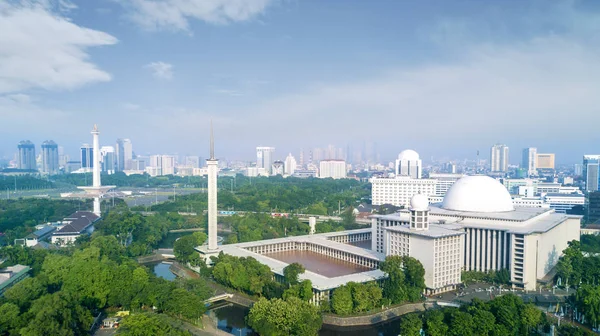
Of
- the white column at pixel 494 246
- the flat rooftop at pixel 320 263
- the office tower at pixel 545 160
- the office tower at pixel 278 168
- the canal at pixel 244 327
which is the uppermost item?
the office tower at pixel 545 160

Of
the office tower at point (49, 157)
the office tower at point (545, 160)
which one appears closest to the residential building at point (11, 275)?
the office tower at point (49, 157)

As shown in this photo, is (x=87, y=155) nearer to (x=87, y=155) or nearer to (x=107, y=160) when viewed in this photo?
(x=87, y=155)

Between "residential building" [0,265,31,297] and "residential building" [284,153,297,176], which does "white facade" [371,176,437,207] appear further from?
"residential building" [284,153,297,176]

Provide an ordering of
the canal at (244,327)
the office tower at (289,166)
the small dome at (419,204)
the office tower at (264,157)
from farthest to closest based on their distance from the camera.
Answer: the office tower at (264,157) → the office tower at (289,166) → the small dome at (419,204) → the canal at (244,327)

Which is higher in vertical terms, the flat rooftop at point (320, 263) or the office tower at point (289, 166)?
the office tower at point (289, 166)

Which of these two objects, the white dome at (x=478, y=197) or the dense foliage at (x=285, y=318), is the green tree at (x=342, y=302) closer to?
the dense foliage at (x=285, y=318)
